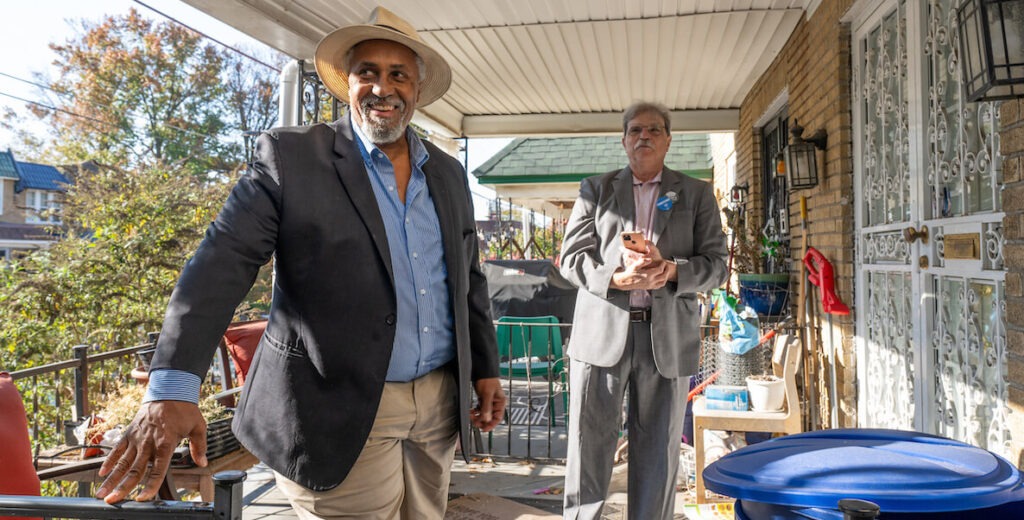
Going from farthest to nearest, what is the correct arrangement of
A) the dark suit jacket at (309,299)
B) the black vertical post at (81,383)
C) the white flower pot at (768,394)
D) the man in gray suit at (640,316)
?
the black vertical post at (81,383), the white flower pot at (768,394), the man in gray suit at (640,316), the dark suit jacket at (309,299)

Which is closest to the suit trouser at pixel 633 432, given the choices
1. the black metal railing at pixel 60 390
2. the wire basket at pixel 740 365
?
the wire basket at pixel 740 365

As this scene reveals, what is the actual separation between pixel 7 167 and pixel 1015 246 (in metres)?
37.0

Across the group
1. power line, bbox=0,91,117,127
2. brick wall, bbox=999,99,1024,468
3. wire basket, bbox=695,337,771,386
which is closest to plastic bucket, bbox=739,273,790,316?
wire basket, bbox=695,337,771,386

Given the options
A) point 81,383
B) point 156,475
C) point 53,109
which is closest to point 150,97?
point 53,109

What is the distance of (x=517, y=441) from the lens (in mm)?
5797

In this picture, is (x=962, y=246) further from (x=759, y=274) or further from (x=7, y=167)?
(x=7, y=167)

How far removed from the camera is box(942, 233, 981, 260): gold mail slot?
8.30 ft

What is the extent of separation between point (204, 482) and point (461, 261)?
2.00 m

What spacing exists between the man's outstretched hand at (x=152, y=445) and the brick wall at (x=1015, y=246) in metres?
2.36

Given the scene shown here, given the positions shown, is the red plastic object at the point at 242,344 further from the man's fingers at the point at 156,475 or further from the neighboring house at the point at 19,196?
the neighboring house at the point at 19,196

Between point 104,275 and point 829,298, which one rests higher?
point 104,275

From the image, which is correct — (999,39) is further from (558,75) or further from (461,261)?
(558,75)

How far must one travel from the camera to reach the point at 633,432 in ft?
9.71

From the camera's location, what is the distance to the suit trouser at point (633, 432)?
9.53 ft
